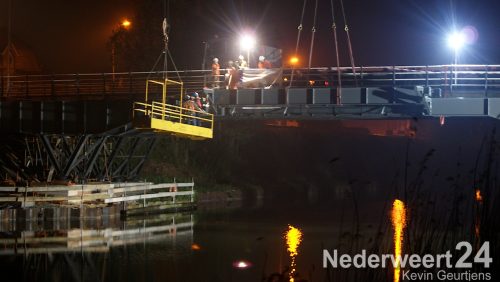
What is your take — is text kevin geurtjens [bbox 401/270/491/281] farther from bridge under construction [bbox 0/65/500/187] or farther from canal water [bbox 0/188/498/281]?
bridge under construction [bbox 0/65/500/187]

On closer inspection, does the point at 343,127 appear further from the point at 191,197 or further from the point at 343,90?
the point at 343,90

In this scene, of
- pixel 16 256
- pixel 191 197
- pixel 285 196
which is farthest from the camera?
pixel 285 196

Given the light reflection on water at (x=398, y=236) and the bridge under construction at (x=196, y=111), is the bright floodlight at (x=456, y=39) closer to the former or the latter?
the bridge under construction at (x=196, y=111)

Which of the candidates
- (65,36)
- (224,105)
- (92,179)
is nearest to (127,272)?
(224,105)

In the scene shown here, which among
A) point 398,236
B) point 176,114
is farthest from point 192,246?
point 398,236

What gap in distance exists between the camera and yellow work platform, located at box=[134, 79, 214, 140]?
96.6ft

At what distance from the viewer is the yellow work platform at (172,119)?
29453 mm

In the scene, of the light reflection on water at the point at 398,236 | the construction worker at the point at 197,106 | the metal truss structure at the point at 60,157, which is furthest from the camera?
the metal truss structure at the point at 60,157

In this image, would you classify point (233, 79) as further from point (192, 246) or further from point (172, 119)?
point (192, 246)

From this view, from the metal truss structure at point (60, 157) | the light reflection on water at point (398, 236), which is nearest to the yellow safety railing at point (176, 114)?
the metal truss structure at point (60, 157)

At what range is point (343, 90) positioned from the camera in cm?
2952

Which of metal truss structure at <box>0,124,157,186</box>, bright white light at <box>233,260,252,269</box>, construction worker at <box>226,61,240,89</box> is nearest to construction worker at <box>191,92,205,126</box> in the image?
construction worker at <box>226,61,240,89</box>

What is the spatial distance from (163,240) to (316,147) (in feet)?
169

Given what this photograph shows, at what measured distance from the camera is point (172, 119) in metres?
32.2
